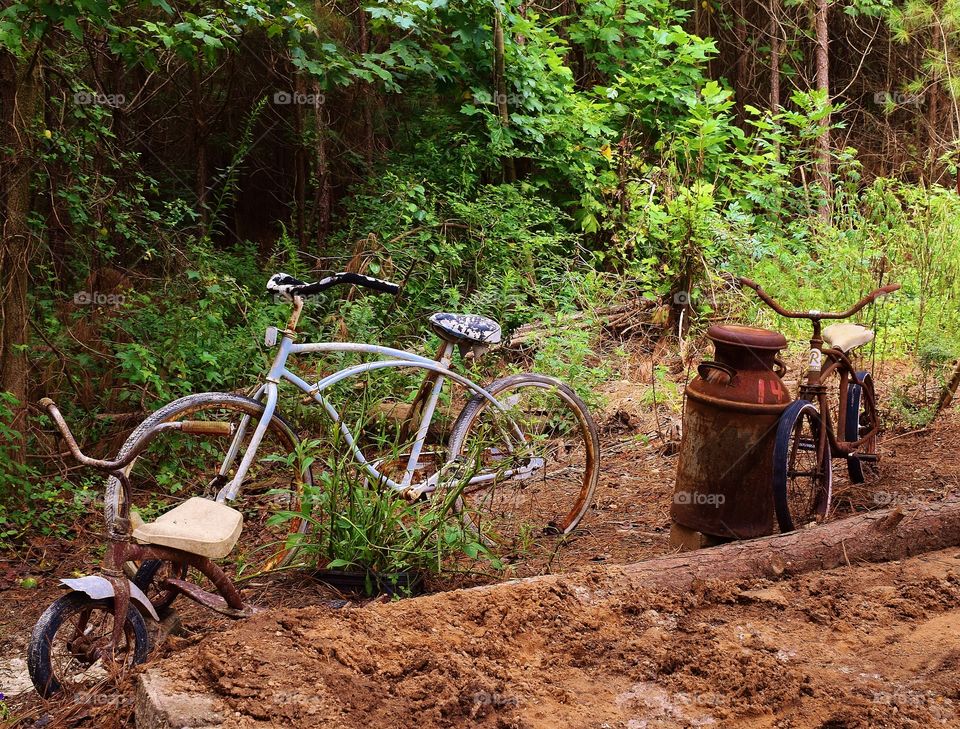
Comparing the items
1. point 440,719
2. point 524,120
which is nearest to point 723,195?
point 524,120

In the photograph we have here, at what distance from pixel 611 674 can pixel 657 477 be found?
3.05 meters

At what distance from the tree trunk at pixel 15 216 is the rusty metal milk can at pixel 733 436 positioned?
385cm

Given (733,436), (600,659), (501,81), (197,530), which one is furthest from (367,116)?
(600,659)

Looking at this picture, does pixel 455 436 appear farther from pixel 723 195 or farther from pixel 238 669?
pixel 723 195

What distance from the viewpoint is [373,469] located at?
436cm

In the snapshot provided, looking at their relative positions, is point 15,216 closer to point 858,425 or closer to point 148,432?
point 148,432

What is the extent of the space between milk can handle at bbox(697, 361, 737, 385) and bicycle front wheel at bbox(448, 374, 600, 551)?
829 millimetres

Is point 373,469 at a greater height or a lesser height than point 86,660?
greater

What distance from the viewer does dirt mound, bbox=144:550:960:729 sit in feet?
8.95

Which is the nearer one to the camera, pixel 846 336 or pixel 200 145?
pixel 846 336

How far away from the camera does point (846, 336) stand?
201 inches

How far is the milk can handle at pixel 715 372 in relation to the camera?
4438 mm

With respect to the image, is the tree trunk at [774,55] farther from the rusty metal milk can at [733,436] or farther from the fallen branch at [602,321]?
the rusty metal milk can at [733,436]

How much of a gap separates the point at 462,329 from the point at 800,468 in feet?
6.58
